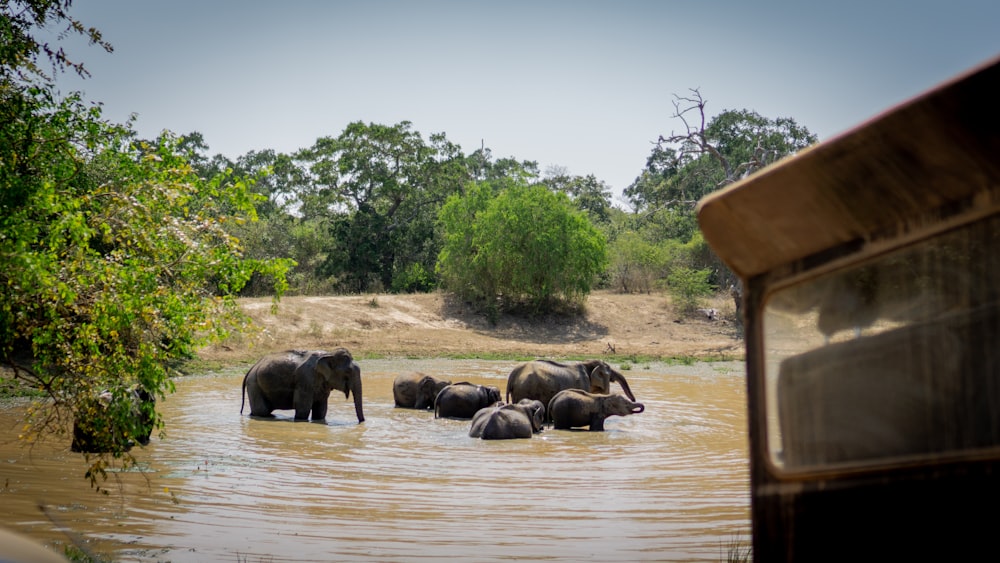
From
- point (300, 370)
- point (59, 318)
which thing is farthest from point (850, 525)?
point (300, 370)

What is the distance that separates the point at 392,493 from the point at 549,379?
822 cm

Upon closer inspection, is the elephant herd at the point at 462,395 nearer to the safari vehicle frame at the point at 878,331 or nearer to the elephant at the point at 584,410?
the elephant at the point at 584,410

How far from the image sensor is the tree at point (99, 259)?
24.6ft

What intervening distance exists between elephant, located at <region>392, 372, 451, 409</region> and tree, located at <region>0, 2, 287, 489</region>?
33.2 feet

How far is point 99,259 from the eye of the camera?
311 inches

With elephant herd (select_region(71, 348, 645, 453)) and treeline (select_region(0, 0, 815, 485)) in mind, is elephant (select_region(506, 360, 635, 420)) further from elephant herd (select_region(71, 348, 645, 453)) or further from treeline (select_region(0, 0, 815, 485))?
treeline (select_region(0, 0, 815, 485))

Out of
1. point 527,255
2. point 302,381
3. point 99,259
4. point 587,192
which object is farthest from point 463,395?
point 587,192

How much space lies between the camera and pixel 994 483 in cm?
297

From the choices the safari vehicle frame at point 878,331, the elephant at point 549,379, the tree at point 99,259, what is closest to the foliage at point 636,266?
the elephant at point 549,379

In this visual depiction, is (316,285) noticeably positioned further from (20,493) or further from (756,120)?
(20,493)

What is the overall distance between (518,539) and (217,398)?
45.7ft

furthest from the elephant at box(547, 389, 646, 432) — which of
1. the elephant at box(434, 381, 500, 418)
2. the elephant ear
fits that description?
the elephant ear

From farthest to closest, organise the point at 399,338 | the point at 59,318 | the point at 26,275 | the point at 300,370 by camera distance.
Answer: the point at 399,338
the point at 300,370
the point at 59,318
the point at 26,275

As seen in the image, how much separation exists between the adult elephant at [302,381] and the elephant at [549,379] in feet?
10.9
